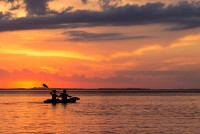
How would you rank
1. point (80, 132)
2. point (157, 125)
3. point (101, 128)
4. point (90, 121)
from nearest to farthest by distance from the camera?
point (80, 132) < point (101, 128) < point (157, 125) < point (90, 121)

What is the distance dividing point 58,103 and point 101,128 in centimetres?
5742

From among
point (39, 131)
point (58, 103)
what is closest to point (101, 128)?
point (39, 131)

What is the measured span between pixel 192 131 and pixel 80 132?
38.9ft

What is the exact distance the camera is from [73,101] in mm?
109062

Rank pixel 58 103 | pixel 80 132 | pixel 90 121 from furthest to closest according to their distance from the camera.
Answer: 1. pixel 58 103
2. pixel 90 121
3. pixel 80 132

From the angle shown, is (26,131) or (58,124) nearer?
(26,131)

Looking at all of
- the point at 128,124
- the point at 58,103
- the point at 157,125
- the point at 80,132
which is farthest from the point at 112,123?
the point at 58,103

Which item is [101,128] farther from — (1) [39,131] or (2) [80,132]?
(1) [39,131]

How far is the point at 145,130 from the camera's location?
4759 cm

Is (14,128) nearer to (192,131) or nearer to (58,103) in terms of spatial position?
(192,131)

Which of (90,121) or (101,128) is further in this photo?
(90,121)

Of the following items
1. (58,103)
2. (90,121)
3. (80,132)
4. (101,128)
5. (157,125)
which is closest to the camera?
(80,132)

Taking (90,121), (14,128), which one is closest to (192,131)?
(90,121)

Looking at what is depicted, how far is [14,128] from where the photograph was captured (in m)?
50.0
